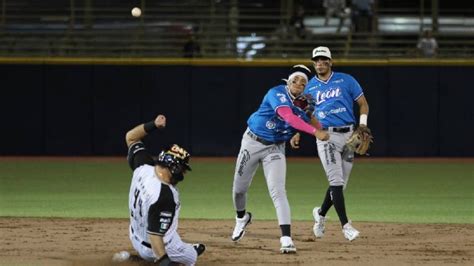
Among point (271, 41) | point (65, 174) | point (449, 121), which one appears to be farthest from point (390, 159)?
point (65, 174)

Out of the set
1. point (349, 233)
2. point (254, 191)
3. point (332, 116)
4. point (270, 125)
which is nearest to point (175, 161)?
point (270, 125)

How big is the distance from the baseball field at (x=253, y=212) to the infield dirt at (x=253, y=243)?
0.04ft

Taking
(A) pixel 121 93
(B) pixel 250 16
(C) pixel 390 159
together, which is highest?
(B) pixel 250 16

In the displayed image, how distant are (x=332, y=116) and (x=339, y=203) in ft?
3.23

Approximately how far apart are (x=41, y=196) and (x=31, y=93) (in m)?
6.71

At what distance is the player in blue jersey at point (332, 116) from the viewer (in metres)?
10.9

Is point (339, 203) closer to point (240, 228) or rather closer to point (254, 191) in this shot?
point (240, 228)

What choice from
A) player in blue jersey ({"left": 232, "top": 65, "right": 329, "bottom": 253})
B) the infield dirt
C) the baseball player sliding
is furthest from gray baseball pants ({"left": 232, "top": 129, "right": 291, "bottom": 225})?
the baseball player sliding

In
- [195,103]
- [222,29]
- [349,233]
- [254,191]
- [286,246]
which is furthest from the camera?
[222,29]

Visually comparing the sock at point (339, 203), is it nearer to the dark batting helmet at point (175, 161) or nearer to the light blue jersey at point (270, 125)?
the light blue jersey at point (270, 125)

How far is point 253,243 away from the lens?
10734mm

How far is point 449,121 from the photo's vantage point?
2114 centimetres

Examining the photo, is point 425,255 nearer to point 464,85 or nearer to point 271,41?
point 464,85

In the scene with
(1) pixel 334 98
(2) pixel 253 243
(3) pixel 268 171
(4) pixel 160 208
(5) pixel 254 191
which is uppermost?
(1) pixel 334 98
